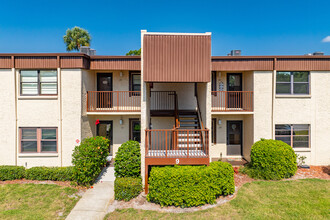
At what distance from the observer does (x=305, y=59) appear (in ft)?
37.9

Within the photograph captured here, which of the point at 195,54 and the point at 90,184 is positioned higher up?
the point at 195,54

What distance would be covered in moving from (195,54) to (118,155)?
591 cm

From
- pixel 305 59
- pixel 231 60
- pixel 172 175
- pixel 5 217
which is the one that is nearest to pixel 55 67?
pixel 5 217

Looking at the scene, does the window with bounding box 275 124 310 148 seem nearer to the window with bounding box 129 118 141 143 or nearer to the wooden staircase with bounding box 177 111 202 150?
the wooden staircase with bounding box 177 111 202 150

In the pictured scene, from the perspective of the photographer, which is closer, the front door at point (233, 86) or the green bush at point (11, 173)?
the green bush at point (11, 173)

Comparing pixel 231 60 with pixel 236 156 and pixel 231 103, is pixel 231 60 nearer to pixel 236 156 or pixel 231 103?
pixel 231 103

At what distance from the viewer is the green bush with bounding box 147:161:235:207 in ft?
25.0

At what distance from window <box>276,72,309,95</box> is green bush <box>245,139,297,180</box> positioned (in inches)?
148

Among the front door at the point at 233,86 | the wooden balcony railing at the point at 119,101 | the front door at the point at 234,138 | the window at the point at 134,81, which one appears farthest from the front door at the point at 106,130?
the front door at the point at 233,86

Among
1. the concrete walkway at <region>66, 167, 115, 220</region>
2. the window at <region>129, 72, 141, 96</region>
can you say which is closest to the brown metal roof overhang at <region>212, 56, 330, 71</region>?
the window at <region>129, 72, 141, 96</region>

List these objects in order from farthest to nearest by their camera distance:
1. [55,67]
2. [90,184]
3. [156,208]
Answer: [55,67] → [90,184] → [156,208]

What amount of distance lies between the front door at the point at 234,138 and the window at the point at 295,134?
87.6 inches

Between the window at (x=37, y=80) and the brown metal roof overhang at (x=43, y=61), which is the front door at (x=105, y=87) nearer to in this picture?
the brown metal roof overhang at (x=43, y=61)

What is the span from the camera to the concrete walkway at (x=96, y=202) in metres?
7.36
